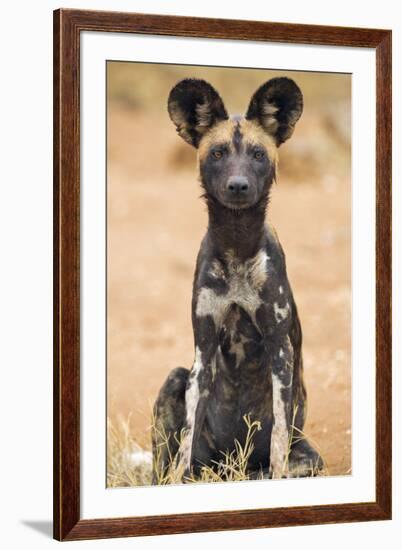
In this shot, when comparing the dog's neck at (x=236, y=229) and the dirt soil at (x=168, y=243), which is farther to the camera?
the dirt soil at (x=168, y=243)

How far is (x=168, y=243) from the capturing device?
829 centimetres

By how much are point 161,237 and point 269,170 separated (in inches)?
161

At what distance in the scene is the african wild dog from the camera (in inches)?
163

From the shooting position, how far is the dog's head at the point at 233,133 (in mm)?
4113

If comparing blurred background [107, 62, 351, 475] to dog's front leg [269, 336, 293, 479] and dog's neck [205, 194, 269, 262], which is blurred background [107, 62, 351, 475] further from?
dog's neck [205, 194, 269, 262]

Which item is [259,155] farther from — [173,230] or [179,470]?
[173,230]

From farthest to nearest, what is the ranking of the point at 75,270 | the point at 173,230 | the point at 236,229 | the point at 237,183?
the point at 173,230 → the point at 236,229 → the point at 237,183 → the point at 75,270

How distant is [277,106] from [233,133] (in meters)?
0.21

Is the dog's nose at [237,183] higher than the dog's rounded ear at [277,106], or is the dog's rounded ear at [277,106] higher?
the dog's rounded ear at [277,106]

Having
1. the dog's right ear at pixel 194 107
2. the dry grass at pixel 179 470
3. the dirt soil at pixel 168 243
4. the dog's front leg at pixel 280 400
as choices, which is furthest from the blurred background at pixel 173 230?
the dog's right ear at pixel 194 107

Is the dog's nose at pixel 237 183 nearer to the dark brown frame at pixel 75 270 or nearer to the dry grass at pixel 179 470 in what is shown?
the dark brown frame at pixel 75 270

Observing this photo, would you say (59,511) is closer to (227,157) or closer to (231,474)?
(231,474)

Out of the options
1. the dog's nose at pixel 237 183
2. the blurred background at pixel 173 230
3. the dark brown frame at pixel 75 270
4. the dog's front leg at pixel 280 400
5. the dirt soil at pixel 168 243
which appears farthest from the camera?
the dirt soil at pixel 168 243

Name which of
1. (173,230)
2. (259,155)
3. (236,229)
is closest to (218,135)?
(259,155)
